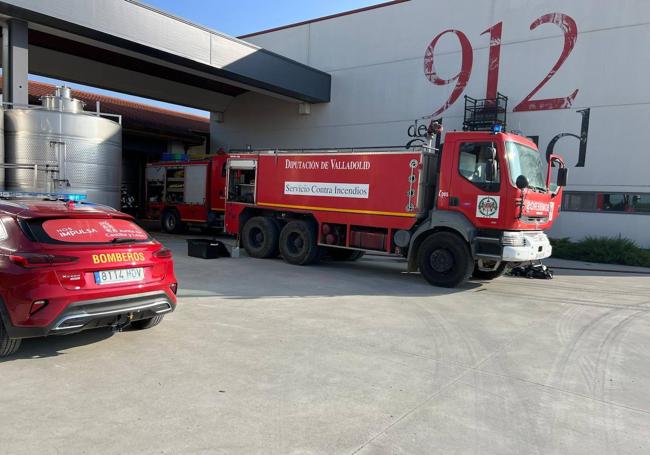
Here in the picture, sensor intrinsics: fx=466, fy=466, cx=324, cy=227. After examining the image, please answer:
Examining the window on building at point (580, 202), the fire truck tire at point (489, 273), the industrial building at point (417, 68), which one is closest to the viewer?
the fire truck tire at point (489, 273)

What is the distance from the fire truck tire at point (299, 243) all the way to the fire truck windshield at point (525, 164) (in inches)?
185

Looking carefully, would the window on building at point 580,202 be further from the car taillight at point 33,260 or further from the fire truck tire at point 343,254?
the car taillight at point 33,260

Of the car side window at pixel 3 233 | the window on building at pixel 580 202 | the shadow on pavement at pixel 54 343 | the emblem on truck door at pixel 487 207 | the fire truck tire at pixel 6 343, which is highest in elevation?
the window on building at pixel 580 202

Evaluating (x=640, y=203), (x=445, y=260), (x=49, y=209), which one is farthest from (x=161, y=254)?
(x=640, y=203)

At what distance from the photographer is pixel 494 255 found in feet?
27.7

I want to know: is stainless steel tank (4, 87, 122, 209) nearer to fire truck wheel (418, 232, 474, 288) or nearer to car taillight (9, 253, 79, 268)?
car taillight (9, 253, 79, 268)

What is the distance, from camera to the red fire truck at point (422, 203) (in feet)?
27.7

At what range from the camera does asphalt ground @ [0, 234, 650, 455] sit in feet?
10.5

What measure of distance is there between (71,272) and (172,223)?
620 inches

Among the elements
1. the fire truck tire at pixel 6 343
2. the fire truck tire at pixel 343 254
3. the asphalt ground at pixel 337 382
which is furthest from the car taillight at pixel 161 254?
the fire truck tire at pixel 343 254

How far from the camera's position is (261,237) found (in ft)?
40.0

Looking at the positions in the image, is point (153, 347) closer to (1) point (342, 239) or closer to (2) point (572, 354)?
(2) point (572, 354)

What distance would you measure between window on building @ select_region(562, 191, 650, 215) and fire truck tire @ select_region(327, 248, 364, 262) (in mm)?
8799

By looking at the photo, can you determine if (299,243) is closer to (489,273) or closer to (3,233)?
(489,273)
